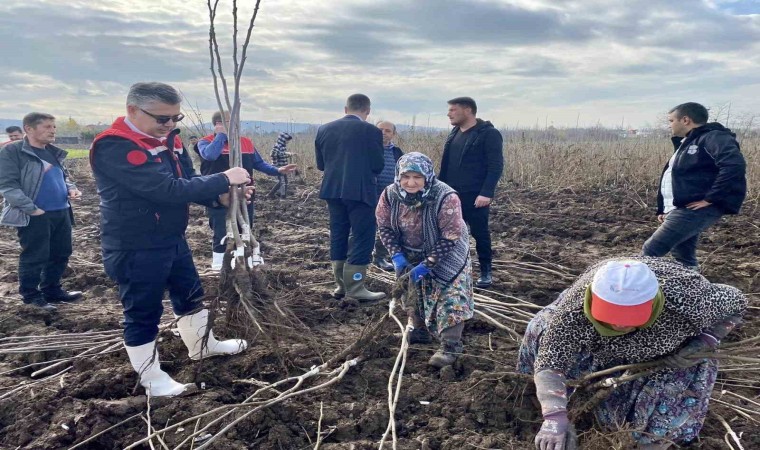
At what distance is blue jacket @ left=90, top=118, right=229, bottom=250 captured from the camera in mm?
2434

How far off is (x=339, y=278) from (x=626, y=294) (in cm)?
298

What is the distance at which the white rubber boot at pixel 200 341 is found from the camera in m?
3.02

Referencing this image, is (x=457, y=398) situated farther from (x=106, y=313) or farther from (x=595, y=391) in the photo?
(x=106, y=313)

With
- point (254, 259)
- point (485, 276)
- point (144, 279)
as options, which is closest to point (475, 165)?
point (485, 276)

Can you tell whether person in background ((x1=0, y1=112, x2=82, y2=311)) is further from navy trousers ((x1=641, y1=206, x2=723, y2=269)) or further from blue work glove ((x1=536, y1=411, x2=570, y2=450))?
navy trousers ((x1=641, y1=206, x2=723, y2=269))

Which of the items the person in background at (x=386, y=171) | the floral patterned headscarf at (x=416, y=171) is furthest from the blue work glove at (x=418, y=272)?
the person in background at (x=386, y=171)

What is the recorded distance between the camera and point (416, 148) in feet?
44.3

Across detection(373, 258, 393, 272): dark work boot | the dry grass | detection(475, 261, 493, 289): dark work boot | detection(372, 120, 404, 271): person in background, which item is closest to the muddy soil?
detection(475, 261, 493, 289): dark work boot

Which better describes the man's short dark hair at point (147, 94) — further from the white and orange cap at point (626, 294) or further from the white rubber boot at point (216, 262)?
the white rubber boot at point (216, 262)

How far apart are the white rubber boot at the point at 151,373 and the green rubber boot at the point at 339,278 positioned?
190 cm

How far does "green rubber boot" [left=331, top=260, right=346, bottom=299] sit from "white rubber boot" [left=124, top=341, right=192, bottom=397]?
6.24 ft

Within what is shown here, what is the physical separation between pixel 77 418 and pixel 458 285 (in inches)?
83.9

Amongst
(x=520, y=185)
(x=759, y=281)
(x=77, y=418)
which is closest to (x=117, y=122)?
(x=77, y=418)

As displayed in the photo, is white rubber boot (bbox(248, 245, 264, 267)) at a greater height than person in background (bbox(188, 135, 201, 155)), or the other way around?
person in background (bbox(188, 135, 201, 155))
